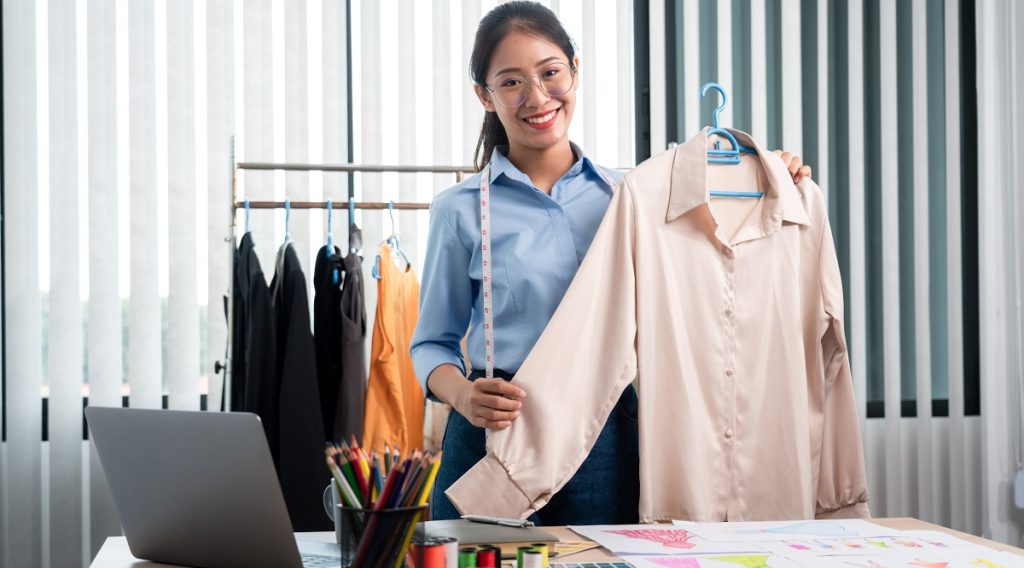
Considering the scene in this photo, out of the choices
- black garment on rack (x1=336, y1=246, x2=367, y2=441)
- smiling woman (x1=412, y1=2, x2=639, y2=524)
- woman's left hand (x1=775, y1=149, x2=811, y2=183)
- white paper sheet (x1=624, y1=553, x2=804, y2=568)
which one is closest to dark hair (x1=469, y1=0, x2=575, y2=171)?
smiling woman (x1=412, y1=2, x2=639, y2=524)

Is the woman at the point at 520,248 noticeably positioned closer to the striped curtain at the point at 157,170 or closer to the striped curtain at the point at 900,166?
the striped curtain at the point at 157,170

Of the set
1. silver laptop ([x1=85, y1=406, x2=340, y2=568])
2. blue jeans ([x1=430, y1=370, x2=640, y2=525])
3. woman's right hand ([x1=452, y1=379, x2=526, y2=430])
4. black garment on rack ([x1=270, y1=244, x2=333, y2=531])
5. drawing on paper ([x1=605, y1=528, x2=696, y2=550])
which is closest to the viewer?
silver laptop ([x1=85, y1=406, x2=340, y2=568])

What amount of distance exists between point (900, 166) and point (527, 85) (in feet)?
7.08

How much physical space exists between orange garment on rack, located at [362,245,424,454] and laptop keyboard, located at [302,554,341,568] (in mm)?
1460

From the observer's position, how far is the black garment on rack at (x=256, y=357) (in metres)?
2.50

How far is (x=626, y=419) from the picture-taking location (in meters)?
1.55

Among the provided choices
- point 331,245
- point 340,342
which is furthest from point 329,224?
point 340,342

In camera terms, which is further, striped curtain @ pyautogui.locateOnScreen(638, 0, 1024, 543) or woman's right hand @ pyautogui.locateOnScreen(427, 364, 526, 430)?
striped curtain @ pyautogui.locateOnScreen(638, 0, 1024, 543)

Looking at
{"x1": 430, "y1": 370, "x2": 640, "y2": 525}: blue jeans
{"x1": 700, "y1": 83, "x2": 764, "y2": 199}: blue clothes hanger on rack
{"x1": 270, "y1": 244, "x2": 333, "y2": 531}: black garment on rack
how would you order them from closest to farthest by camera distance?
{"x1": 430, "y1": 370, "x2": 640, "y2": 525}: blue jeans
{"x1": 700, "y1": 83, "x2": 764, "y2": 199}: blue clothes hanger on rack
{"x1": 270, "y1": 244, "x2": 333, "y2": 531}: black garment on rack

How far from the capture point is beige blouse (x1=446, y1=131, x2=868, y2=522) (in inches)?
58.1

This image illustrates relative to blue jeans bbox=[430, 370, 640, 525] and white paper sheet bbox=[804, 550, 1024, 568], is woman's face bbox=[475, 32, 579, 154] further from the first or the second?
white paper sheet bbox=[804, 550, 1024, 568]

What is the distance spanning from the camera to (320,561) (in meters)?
1.09

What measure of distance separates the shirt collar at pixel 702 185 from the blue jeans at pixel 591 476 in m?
0.36

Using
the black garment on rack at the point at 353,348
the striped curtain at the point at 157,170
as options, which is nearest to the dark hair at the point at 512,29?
the black garment on rack at the point at 353,348
